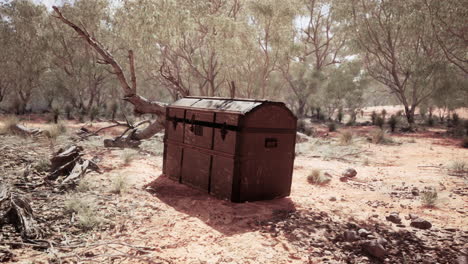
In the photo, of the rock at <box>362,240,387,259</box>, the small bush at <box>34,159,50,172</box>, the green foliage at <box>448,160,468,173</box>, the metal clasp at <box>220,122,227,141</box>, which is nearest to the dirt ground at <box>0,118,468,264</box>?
the rock at <box>362,240,387,259</box>

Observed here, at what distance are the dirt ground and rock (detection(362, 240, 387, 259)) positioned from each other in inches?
1.2

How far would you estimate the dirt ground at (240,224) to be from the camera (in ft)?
9.11

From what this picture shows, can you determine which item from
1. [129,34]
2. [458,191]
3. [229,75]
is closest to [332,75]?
[229,75]

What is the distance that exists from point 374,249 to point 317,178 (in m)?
3.25

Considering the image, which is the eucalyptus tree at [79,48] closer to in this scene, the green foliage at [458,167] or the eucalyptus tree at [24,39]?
the eucalyptus tree at [24,39]

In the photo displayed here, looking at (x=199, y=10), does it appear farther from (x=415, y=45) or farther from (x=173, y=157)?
(x=415, y=45)

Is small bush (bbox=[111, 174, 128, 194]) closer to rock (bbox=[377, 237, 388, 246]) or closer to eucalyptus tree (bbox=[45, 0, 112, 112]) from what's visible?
rock (bbox=[377, 237, 388, 246])

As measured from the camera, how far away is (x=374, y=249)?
113 inches

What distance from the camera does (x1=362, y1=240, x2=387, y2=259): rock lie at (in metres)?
2.85

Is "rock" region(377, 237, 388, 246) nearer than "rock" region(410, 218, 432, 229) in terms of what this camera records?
Yes

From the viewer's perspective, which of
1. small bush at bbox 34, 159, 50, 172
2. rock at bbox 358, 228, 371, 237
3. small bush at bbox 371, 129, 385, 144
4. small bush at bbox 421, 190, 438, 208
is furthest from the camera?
small bush at bbox 371, 129, 385, 144

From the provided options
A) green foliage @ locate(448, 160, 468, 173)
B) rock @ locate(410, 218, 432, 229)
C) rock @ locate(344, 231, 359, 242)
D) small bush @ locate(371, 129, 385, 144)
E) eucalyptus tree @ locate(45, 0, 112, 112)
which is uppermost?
eucalyptus tree @ locate(45, 0, 112, 112)

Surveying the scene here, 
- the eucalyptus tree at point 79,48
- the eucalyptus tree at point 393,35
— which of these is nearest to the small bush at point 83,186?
the eucalyptus tree at point 79,48

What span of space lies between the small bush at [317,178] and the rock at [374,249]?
3.09m
